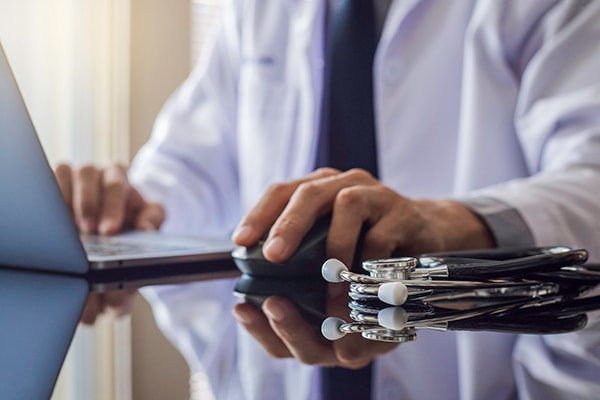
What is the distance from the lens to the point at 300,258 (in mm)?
575

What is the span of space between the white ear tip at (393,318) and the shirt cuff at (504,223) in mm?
325

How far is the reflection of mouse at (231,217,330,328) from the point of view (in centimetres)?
55

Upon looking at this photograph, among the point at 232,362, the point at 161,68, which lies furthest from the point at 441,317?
the point at 161,68

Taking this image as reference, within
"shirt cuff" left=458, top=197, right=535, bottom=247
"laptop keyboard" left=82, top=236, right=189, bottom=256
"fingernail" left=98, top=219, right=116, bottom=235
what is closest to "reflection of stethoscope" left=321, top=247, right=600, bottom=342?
"shirt cuff" left=458, top=197, right=535, bottom=247

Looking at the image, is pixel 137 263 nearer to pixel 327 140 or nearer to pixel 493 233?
pixel 493 233

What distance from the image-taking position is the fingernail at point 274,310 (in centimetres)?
44

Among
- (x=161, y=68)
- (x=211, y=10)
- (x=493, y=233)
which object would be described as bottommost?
(x=161, y=68)

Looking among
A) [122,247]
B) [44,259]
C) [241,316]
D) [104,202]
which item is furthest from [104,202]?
[241,316]

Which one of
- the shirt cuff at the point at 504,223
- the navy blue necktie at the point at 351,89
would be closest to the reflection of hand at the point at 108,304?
the shirt cuff at the point at 504,223

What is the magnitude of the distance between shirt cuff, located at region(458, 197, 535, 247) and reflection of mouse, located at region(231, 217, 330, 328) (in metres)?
0.20

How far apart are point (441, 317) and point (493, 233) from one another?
333 millimetres

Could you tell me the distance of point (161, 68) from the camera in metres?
2.56

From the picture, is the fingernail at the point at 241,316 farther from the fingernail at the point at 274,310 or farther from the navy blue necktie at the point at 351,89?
the navy blue necktie at the point at 351,89

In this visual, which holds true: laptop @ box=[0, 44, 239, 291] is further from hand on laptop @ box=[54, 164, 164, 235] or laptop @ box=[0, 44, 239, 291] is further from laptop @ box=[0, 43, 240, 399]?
hand on laptop @ box=[54, 164, 164, 235]
